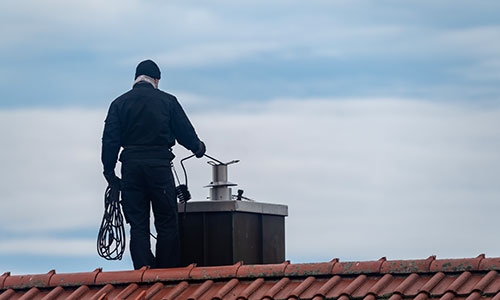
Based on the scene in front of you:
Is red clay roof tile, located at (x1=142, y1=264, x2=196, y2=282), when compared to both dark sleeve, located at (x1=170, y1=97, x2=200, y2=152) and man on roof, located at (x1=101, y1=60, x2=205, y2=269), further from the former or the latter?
dark sleeve, located at (x1=170, y1=97, x2=200, y2=152)

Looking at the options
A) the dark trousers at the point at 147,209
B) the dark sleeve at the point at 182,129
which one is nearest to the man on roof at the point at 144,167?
the dark trousers at the point at 147,209

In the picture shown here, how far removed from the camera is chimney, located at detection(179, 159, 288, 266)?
13.0 meters

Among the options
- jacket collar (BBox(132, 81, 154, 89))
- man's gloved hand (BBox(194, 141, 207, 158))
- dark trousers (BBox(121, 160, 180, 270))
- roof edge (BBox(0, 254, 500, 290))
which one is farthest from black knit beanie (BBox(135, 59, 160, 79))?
roof edge (BBox(0, 254, 500, 290))

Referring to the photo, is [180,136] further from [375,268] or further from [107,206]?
[375,268]

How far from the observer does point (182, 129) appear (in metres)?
13.1

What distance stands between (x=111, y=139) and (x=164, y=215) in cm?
112

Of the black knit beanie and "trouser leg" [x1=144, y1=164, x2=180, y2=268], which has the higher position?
the black knit beanie

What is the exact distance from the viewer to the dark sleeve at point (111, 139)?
12.8m

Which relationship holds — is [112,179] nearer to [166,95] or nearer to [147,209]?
[147,209]

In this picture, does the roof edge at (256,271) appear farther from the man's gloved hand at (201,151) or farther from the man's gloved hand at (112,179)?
the man's gloved hand at (201,151)

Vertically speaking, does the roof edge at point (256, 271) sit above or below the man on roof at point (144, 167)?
below

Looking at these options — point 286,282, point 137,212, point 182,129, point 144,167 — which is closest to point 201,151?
point 182,129

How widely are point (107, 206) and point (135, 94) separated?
4.74 ft

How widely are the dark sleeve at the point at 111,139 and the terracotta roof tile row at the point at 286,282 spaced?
1812 millimetres
